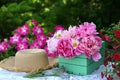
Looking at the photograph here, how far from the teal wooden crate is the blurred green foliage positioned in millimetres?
1506

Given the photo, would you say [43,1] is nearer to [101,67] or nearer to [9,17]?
[9,17]

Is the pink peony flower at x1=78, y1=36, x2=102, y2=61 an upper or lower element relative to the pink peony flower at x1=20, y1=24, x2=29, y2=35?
lower

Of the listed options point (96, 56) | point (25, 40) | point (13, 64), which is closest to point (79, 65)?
point (96, 56)

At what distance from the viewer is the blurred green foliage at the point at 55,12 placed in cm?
316

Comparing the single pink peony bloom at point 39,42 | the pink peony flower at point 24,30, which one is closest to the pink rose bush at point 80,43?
the single pink peony bloom at point 39,42

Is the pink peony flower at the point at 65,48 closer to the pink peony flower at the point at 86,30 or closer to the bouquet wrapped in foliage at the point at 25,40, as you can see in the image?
the pink peony flower at the point at 86,30

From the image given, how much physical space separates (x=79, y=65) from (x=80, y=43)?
0.11m

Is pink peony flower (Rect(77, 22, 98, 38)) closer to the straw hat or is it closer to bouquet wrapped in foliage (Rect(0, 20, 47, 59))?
the straw hat

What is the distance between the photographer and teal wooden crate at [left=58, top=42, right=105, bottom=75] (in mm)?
1604

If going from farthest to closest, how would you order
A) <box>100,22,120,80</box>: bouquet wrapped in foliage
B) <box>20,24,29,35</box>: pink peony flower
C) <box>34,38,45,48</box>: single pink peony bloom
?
<box>20,24,29,35</box>: pink peony flower → <box>34,38,45,48</box>: single pink peony bloom → <box>100,22,120,80</box>: bouquet wrapped in foliage

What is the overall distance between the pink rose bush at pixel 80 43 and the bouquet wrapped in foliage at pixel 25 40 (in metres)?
0.35

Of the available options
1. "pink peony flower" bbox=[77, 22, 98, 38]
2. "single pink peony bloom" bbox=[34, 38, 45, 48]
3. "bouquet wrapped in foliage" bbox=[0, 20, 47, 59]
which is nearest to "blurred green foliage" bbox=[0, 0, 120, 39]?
"bouquet wrapped in foliage" bbox=[0, 20, 47, 59]

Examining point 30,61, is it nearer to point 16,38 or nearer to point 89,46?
point 89,46

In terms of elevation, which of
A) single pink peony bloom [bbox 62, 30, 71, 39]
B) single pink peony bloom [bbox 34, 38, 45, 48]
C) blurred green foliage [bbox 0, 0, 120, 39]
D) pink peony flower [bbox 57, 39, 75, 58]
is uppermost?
blurred green foliage [bbox 0, 0, 120, 39]
